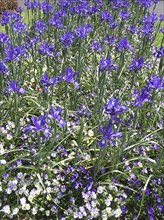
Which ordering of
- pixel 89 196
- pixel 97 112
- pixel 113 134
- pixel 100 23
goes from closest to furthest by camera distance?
pixel 113 134 < pixel 89 196 < pixel 97 112 < pixel 100 23

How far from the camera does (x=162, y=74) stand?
3766 mm

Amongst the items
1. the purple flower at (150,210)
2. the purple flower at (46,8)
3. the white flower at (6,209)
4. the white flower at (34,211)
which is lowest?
the purple flower at (150,210)

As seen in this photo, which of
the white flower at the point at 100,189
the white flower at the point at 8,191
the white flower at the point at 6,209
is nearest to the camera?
the white flower at the point at 6,209

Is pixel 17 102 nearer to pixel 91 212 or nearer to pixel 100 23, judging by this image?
pixel 91 212

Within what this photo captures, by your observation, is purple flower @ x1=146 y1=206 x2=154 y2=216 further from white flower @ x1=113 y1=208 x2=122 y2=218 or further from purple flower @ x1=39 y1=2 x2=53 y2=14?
purple flower @ x1=39 y1=2 x2=53 y2=14

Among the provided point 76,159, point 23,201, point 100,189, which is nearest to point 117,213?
point 100,189

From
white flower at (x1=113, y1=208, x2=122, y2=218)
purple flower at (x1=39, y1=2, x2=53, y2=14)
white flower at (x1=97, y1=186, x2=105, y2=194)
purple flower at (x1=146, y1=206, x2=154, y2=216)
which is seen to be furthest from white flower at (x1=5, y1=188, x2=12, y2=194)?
purple flower at (x1=39, y1=2, x2=53, y2=14)

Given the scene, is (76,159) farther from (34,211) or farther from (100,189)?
(34,211)

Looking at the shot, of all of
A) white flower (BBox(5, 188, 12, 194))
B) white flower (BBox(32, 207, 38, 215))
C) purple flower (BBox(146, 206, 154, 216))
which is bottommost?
purple flower (BBox(146, 206, 154, 216))

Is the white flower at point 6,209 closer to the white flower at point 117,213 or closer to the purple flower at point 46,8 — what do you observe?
the white flower at point 117,213

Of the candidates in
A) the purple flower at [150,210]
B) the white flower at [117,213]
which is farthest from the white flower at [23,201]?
the purple flower at [150,210]

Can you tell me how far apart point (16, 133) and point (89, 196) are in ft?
3.21

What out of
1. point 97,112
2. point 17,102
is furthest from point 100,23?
point 17,102

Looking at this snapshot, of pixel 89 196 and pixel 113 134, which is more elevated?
pixel 113 134
